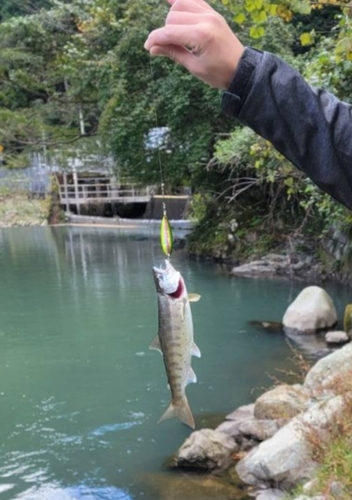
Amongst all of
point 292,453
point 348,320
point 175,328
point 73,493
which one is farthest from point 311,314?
point 175,328

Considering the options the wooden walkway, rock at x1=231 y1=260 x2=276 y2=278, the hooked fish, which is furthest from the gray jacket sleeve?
the wooden walkway

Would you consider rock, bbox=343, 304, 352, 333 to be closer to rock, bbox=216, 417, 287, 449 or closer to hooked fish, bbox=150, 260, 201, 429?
rock, bbox=216, 417, 287, 449

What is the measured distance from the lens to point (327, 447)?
404 centimetres

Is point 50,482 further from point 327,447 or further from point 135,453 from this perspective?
point 327,447

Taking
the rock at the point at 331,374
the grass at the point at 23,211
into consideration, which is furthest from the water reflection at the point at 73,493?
the grass at the point at 23,211

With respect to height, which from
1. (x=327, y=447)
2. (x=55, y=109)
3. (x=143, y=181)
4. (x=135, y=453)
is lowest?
(x=135, y=453)

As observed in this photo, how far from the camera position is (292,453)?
4.42 m

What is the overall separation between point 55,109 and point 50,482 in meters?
20.0

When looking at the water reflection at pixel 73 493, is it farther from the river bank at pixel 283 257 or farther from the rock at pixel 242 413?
the river bank at pixel 283 257

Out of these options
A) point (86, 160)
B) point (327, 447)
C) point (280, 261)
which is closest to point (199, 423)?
point (327, 447)

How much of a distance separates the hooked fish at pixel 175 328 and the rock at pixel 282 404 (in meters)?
3.17

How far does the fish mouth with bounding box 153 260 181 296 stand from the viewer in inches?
77.4

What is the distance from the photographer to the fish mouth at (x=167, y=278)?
1.97m

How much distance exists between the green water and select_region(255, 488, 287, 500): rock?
1001 mm
